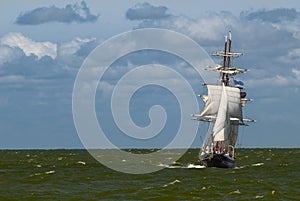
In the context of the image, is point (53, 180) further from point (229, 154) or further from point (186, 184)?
point (229, 154)

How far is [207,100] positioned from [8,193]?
198 ft

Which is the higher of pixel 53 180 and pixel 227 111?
pixel 227 111

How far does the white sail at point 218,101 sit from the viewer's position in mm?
115625

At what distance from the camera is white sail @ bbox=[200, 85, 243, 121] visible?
115625 millimetres

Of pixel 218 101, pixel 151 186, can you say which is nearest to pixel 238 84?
pixel 218 101

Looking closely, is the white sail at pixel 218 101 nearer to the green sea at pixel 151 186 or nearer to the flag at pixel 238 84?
the flag at pixel 238 84

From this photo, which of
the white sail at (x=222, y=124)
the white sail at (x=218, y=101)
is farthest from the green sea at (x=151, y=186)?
the white sail at (x=218, y=101)

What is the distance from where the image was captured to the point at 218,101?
118 meters

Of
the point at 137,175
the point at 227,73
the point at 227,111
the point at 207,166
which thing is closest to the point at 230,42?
the point at 227,73

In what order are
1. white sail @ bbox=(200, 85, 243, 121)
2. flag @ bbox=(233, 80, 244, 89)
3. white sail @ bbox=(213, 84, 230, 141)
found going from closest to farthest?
1. white sail @ bbox=(213, 84, 230, 141)
2. white sail @ bbox=(200, 85, 243, 121)
3. flag @ bbox=(233, 80, 244, 89)

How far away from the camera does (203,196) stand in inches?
2395

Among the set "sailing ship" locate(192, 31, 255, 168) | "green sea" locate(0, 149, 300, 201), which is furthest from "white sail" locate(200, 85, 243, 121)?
"green sea" locate(0, 149, 300, 201)

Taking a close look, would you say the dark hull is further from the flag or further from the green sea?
the flag

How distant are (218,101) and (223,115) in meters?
8.85
